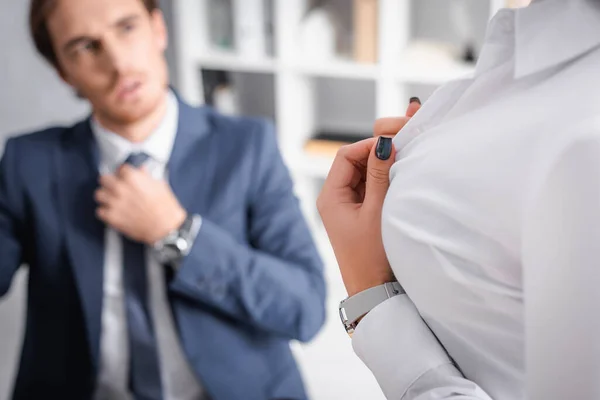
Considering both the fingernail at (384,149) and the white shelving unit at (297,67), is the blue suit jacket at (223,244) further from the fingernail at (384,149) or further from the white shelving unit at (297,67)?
the white shelving unit at (297,67)

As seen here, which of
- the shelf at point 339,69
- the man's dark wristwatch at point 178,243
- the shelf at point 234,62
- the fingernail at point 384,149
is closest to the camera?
the fingernail at point 384,149

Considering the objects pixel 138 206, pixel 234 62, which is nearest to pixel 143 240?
pixel 138 206

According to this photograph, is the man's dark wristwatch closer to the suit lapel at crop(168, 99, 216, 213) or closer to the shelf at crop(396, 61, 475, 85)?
the suit lapel at crop(168, 99, 216, 213)

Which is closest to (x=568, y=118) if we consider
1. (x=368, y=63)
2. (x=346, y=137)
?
(x=368, y=63)

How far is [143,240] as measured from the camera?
1170 millimetres

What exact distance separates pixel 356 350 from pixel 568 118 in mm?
308

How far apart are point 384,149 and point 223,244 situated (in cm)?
62

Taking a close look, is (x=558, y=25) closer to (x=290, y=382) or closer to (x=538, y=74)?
(x=538, y=74)

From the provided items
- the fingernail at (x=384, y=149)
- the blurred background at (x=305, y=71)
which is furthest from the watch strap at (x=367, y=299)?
the blurred background at (x=305, y=71)

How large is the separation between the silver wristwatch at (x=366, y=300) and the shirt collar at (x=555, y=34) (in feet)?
0.72

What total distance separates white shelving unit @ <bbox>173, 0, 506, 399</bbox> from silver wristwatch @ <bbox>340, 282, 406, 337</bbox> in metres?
1.30

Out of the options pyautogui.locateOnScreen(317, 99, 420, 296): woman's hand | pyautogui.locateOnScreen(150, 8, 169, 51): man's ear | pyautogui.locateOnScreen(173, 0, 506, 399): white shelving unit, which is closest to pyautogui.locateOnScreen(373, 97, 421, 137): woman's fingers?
pyautogui.locateOnScreen(317, 99, 420, 296): woman's hand

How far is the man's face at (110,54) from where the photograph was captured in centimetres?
123

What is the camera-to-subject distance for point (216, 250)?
1175 millimetres
